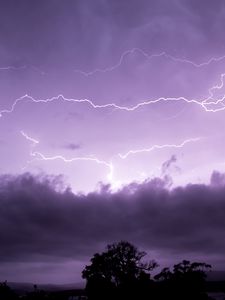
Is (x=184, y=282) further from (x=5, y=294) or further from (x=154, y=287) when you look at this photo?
(x=5, y=294)

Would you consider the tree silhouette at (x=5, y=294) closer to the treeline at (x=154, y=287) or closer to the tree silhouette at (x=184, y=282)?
the treeline at (x=154, y=287)

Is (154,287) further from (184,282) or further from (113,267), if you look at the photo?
(113,267)

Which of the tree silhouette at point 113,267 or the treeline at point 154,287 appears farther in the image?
the tree silhouette at point 113,267

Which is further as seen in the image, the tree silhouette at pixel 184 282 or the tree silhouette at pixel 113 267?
the tree silhouette at pixel 113 267

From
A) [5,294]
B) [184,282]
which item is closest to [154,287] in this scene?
[184,282]

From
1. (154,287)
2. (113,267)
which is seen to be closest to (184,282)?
(154,287)

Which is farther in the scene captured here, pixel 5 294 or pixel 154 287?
pixel 5 294

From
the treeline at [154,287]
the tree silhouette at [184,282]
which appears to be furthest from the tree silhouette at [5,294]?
the tree silhouette at [184,282]

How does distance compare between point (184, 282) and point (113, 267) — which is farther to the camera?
point (113, 267)

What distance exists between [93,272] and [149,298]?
25.1 meters

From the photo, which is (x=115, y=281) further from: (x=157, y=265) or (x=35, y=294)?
(x=35, y=294)

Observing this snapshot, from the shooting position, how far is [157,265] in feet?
198

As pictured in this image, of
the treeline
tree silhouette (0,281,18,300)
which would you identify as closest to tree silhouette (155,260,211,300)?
the treeline

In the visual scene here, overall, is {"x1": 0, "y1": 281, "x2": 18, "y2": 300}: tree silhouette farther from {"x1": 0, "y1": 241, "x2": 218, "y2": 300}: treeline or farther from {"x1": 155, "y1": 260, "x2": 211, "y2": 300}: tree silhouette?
{"x1": 155, "y1": 260, "x2": 211, "y2": 300}: tree silhouette
